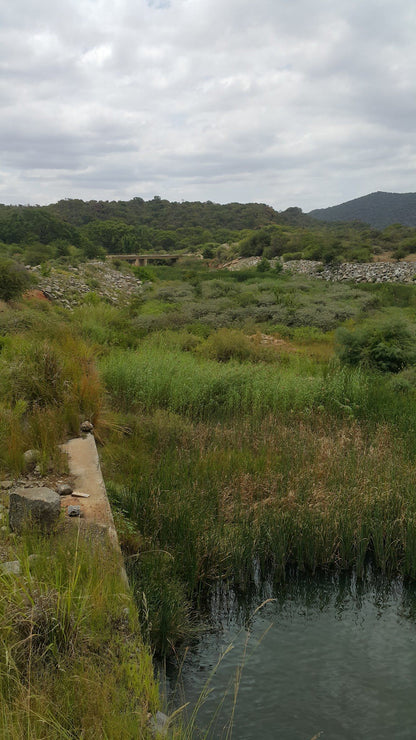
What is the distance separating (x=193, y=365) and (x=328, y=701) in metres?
7.32

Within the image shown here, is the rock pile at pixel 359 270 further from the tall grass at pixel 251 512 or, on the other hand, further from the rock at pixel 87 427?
the rock at pixel 87 427

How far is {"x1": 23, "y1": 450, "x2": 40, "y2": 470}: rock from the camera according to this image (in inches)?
206

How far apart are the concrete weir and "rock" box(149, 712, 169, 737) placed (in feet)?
3.46

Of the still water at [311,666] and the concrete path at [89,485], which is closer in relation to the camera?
the still water at [311,666]

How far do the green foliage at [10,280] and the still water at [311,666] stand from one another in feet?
45.2

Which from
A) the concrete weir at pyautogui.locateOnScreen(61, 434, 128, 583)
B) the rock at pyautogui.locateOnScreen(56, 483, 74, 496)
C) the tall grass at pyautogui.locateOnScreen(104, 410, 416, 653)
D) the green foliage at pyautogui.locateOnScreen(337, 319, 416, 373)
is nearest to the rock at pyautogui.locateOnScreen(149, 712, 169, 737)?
the concrete weir at pyautogui.locateOnScreen(61, 434, 128, 583)

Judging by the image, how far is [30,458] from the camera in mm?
5281

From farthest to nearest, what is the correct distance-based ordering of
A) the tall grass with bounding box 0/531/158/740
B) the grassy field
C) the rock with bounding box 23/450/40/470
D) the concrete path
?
the rock with bounding box 23/450/40/470 < the concrete path < the grassy field < the tall grass with bounding box 0/531/158/740

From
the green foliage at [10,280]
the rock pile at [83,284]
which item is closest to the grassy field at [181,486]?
the green foliage at [10,280]

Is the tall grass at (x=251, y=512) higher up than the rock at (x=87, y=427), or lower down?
lower down

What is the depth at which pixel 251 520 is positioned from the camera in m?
5.39

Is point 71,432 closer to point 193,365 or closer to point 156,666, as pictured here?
point 156,666

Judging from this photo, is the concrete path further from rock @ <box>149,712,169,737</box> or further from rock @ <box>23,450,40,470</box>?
rock @ <box>149,712,169,737</box>

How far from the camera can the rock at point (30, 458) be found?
523 centimetres
